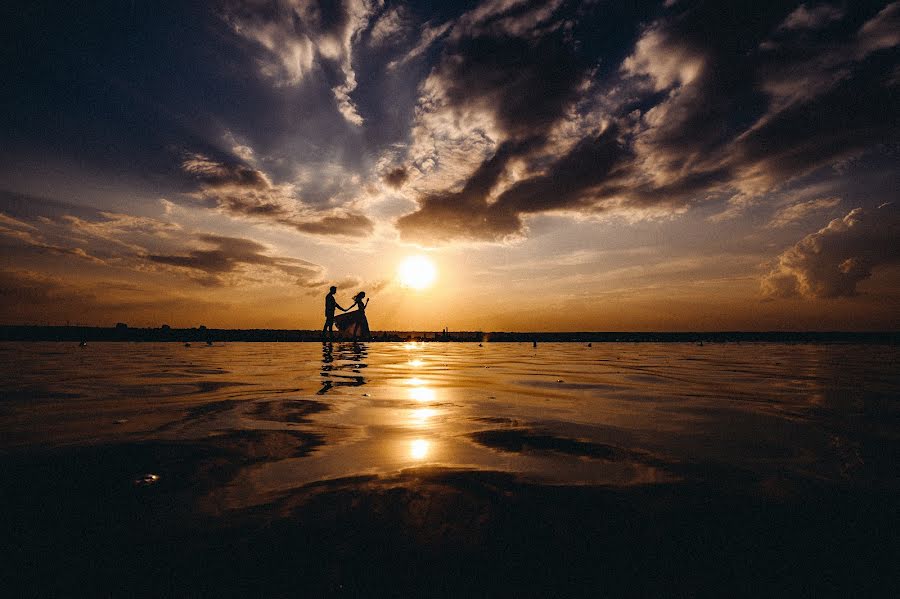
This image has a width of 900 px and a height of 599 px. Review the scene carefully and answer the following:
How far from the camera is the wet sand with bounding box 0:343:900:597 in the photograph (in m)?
1.71

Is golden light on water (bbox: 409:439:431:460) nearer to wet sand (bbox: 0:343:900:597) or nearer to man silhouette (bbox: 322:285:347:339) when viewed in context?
wet sand (bbox: 0:343:900:597)

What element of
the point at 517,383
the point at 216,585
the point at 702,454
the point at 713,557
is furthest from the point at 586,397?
the point at 216,585

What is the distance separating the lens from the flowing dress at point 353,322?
3081 centimetres

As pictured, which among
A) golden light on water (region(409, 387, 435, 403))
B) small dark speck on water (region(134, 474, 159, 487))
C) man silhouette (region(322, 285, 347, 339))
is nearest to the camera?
small dark speck on water (region(134, 474, 159, 487))

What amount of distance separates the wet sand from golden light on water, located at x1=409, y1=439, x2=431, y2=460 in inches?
1.4

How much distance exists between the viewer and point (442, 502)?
245 cm

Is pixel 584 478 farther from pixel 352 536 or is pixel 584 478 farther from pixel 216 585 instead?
pixel 216 585

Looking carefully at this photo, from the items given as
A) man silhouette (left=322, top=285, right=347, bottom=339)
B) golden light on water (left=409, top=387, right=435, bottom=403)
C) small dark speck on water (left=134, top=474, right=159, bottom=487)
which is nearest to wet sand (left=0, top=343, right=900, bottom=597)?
small dark speck on water (left=134, top=474, right=159, bottom=487)

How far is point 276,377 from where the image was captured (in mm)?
8867

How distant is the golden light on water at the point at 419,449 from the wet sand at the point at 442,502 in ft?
0.12

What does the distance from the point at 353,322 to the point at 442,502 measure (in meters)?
30.1

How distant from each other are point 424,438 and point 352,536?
195 centimetres

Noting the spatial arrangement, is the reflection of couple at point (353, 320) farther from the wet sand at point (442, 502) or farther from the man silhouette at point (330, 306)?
the wet sand at point (442, 502)

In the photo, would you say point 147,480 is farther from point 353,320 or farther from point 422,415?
point 353,320
